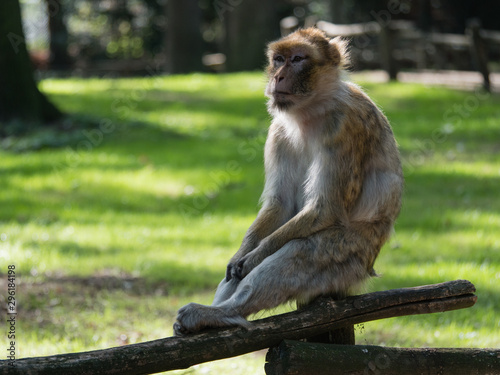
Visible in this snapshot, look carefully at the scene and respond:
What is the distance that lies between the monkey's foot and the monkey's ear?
6.91 ft

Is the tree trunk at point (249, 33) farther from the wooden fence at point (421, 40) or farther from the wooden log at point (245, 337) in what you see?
the wooden log at point (245, 337)

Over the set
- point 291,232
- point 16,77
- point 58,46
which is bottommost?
point 58,46

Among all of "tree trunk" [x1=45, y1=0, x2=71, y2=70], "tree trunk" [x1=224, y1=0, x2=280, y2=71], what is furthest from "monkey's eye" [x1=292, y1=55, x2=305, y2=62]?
"tree trunk" [x1=45, y1=0, x2=71, y2=70]

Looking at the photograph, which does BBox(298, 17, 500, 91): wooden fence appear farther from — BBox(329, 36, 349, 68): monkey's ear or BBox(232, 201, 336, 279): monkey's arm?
BBox(232, 201, 336, 279): monkey's arm

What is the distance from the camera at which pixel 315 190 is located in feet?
15.9

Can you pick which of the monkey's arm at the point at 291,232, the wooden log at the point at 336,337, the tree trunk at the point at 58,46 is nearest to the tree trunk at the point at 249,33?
the tree trunk at the point at 58,46

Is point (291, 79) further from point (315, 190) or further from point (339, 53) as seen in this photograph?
point (315, 190)

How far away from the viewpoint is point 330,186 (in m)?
4.79

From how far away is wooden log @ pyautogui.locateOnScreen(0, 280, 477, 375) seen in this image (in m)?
3.56

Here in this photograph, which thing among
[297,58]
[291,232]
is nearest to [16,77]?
[297,58]

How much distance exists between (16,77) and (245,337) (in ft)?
36.8

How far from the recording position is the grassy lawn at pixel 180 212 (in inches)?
270

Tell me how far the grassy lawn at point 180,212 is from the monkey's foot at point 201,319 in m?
1.28

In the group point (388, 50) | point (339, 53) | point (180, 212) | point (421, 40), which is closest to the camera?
point (339, 53)
